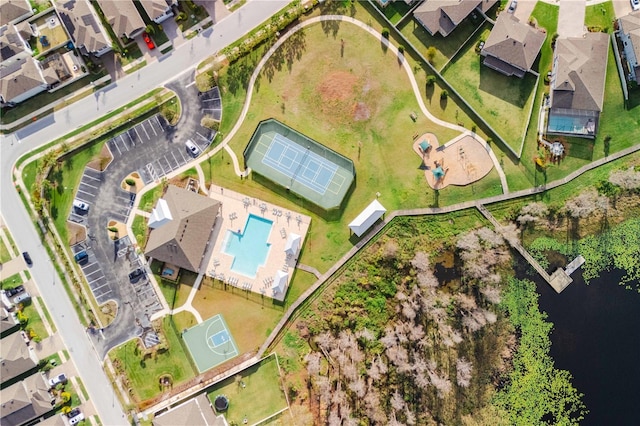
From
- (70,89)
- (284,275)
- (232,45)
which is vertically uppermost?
(70,89)

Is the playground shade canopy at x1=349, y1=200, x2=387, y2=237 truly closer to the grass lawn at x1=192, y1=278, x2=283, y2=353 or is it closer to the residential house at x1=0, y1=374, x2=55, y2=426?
the grass lawn at x1=192, y1=278, x2=283, y2=353

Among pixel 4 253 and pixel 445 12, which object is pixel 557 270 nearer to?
pixel 445 12

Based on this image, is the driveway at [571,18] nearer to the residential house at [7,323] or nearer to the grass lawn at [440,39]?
the grass lawn at [440,39]

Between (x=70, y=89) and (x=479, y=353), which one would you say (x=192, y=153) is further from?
(x=479, y=353)

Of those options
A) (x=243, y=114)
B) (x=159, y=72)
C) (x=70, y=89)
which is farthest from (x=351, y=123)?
(x=70, y=89)

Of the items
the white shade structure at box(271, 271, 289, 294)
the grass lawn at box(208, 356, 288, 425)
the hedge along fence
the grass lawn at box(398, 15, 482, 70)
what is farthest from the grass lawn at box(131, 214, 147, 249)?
the grass lawn at box(398, 15, 482, 70)

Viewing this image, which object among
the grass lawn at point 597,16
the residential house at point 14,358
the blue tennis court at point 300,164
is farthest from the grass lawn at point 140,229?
the grass lawn at point 597,16

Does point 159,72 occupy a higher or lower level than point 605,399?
higher
